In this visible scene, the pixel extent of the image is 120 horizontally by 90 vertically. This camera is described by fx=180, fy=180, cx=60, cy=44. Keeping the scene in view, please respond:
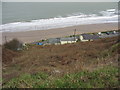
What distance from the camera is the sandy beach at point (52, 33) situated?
114ft

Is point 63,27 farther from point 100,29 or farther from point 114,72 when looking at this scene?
point 114,72

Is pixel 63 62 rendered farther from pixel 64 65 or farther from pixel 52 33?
pixel 52 33

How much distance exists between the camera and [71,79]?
512cm

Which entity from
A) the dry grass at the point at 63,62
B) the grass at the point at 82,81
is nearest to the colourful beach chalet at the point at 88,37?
the dry grass at the point at 63,62

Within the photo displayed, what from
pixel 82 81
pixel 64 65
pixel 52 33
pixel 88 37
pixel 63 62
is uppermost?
pixel 52 33

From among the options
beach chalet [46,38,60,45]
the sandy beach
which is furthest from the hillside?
the sandy beach

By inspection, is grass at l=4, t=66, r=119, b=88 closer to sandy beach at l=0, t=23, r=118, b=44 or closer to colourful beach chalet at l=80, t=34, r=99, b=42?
colourful beach chalet at l=80, t=34, r=99, b=42

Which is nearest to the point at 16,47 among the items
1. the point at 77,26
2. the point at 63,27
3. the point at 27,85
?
the point at 63,27

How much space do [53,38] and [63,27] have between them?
7.53 m

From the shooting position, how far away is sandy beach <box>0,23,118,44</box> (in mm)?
34688

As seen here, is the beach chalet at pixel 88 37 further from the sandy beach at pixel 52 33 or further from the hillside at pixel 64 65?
the hillside at pixel 64 65

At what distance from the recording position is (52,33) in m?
37.2

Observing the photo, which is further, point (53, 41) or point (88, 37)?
point (88, 37)

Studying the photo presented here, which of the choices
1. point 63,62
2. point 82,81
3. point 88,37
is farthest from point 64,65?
point 88,37
